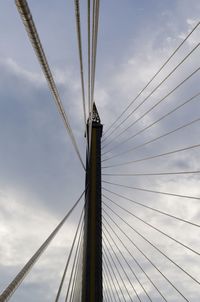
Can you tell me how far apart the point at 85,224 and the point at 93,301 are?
2.59m

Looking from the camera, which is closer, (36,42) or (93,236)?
(36,42)

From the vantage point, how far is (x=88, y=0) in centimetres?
578

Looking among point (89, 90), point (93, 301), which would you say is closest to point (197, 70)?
point (89, 90)

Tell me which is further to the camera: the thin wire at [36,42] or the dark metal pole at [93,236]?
the dark metal pole at [93,236]

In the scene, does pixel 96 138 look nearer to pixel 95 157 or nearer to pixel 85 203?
pixel 95 157

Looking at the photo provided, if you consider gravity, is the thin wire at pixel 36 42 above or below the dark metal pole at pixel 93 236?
above

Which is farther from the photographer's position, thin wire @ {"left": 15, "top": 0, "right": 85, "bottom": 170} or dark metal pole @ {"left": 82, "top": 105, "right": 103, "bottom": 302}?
dark metal pole @ {"left": 82, "top": 105, "right": 103, "bottom": 302}

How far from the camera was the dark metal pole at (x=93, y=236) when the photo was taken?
1256 cm

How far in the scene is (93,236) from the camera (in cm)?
1309

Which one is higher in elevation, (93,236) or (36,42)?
(36,42)

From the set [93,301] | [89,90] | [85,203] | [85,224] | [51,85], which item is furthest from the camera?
[85,203]

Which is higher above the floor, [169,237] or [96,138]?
[96,138]

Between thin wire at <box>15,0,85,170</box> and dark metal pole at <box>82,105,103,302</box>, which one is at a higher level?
thin wire at <box>15,0,85,170</box>

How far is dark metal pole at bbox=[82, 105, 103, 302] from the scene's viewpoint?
12562 millimetres
